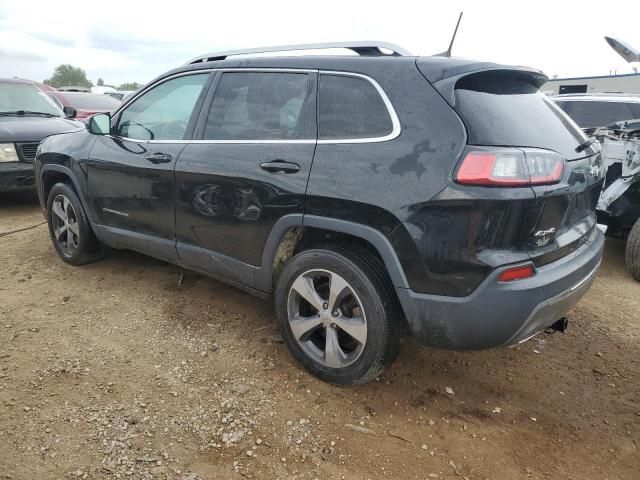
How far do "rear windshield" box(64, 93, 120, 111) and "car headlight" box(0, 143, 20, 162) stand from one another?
4.51 meters

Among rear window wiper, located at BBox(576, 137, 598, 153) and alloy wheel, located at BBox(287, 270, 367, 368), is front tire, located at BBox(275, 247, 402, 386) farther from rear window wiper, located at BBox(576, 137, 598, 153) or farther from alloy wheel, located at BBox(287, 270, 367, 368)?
rear window wiper, located at BBox(576, 137, 598, 153)

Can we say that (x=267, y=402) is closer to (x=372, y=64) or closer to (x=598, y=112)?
(x=372, y=64)

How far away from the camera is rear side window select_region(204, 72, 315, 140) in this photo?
277 cm

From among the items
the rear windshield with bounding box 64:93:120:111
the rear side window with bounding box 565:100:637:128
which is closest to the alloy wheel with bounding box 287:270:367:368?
the rear side window with bounding box 565:100:637:128

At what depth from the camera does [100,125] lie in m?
3.89

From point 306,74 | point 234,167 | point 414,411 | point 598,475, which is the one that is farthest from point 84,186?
point 598,475

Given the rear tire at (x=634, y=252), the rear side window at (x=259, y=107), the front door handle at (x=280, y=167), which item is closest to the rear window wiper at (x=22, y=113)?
the rear side window at (x=259, y=107)

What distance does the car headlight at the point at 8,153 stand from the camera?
611 cm

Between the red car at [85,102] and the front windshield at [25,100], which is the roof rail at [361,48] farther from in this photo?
the red car at [85,102]

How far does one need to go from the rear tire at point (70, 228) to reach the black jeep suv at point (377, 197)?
3.66 feet

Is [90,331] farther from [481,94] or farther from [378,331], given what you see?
[481,94]

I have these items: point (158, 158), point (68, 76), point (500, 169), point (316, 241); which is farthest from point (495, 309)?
point (68, 76)

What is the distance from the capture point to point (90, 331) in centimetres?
332

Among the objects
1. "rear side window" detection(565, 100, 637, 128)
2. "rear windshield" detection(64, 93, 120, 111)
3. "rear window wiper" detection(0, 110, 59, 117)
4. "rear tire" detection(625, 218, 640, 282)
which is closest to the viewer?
"rear tire" detection(625, 218, 640, 282)
